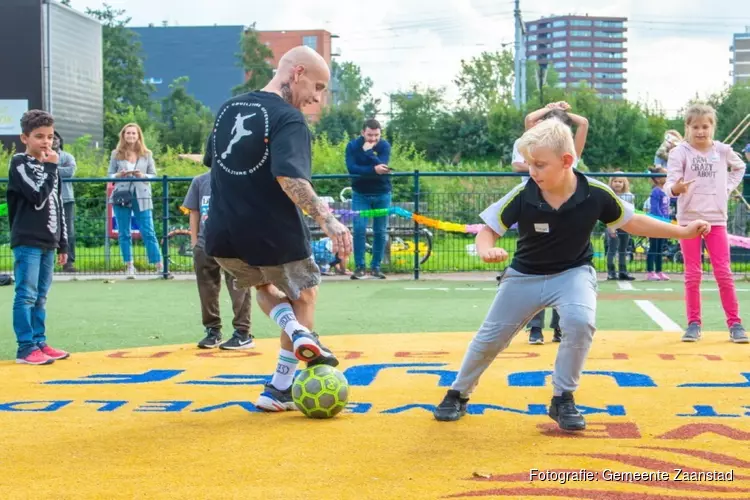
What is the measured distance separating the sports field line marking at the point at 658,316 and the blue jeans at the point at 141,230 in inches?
273

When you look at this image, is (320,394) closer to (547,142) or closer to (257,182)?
(257,182)

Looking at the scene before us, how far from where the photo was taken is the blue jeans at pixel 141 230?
1596 cm

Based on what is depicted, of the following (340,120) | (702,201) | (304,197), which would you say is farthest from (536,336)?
(340,120)

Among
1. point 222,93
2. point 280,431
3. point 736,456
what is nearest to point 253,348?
point 280,431

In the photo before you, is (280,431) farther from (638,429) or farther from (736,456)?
(736,456)

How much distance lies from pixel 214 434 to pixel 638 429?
1996 mm

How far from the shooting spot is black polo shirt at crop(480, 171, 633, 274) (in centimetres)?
568

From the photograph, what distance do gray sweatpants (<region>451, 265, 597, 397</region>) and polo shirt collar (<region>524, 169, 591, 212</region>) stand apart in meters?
0.33

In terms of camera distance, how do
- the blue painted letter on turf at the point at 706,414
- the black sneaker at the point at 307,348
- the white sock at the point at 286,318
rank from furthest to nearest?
the white sock at the point at 286,318 → the black sneaker at the point at 307,348 → the blue painted letter on turf at the point at 706,414

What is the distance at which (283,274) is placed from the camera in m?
6.10

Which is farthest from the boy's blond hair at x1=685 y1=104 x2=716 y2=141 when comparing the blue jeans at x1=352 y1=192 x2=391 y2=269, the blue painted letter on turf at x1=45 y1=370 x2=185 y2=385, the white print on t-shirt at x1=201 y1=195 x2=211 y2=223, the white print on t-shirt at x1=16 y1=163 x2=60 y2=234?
the blue jeans at x1=352 y1=192 x2=391 y2=269

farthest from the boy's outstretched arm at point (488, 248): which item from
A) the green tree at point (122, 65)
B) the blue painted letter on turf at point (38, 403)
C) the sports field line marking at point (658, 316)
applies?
the green tree at point (122, 65)

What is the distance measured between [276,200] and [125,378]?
205 cm

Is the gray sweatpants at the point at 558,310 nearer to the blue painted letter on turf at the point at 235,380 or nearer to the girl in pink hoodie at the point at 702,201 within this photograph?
the blue painted letter on turf at the point at 235,380
